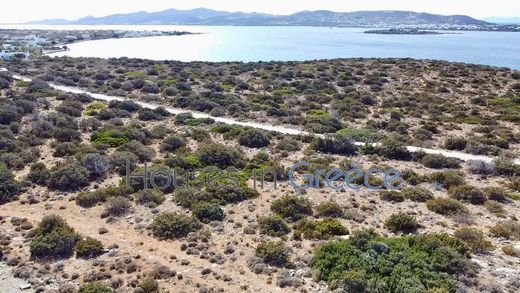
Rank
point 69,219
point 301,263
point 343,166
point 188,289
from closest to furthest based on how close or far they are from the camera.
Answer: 1. point 188,289
2. point 301,263
3. point 69,219
4. point 343,166

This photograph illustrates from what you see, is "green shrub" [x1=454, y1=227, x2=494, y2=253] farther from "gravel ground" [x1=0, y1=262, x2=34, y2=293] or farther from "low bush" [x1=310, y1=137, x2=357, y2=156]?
"gravel ground" [x1=0, y1=262, x2=34, y2=293]

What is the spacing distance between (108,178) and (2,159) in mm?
6305

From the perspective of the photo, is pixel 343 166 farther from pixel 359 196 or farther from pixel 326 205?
pixel 326 205

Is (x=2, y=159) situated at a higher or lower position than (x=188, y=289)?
higher

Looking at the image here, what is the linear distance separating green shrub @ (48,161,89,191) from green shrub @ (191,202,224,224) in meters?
6.69

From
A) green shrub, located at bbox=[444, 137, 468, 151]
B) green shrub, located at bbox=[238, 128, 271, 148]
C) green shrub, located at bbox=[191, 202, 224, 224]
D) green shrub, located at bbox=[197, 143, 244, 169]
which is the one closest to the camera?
green shrub, located at bbox=[191, 202, 224, 224]

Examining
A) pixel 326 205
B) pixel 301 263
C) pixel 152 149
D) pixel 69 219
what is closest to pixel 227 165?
pixel 152 149

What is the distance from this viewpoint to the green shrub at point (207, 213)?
1827 cm

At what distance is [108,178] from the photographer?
22641 millimetres

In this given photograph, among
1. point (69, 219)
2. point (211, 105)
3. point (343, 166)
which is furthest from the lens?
point (211, 105)

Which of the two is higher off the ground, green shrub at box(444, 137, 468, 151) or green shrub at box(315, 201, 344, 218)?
green shrub at box(444, 137, 468, 151)

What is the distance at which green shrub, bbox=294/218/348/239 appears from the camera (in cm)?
1672

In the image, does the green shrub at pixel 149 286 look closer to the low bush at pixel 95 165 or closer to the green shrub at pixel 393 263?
the green shrub at pixel 393 263

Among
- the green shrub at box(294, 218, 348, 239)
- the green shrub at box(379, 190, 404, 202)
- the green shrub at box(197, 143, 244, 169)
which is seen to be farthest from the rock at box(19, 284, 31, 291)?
the green shrub at box(379, 190, 404, 202)
